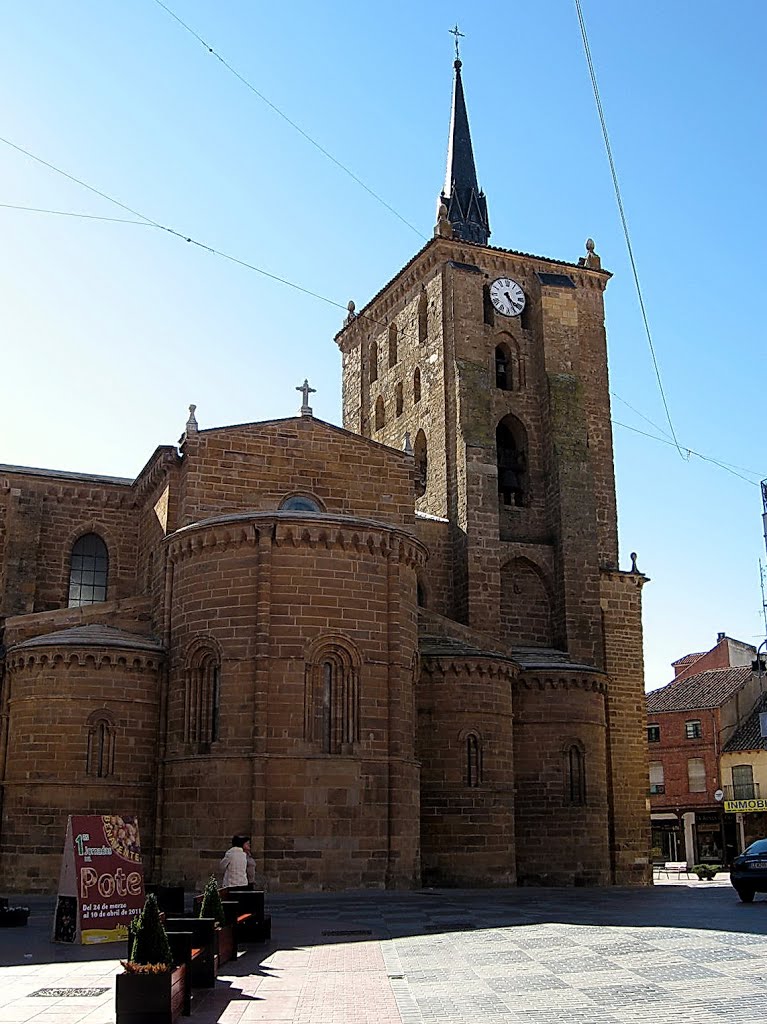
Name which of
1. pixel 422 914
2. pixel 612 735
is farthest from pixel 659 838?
pixel 422 914

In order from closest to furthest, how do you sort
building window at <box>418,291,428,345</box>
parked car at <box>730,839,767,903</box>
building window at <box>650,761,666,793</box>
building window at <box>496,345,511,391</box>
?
parked car at <box>730,839,767,903</box>
building window at <box>496,345,511,391</box>
building window at <box>418,291,428,345</box>
building window at <box>650,761,666,793</box>

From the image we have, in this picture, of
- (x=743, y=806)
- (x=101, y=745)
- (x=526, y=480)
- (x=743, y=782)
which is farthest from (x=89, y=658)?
(x=743, y=782)

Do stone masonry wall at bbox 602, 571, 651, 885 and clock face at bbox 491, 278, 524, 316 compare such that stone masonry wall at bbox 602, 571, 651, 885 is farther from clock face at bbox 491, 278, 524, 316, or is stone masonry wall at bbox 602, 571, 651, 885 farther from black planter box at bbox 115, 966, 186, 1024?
black planter box at bbox 115, 966, 186, 1024

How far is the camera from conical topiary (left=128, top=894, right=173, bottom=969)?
31.4ft

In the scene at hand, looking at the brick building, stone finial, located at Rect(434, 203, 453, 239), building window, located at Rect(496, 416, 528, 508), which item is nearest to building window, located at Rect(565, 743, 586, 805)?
building window, located at Rect(496, 416, 528, 508)

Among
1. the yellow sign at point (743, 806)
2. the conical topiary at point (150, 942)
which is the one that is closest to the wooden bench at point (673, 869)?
the yellow sign at point (743, 806)

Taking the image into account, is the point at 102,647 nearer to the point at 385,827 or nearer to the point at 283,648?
the point at 283,648

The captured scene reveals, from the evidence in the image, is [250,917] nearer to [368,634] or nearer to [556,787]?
[368,634]

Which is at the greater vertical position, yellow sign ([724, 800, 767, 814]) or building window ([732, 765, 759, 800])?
building window ([732, 765, 759, 800])

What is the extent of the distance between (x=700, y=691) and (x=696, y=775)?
181 inches

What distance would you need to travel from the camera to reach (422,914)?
1927 cm

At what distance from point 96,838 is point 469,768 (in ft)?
49.6

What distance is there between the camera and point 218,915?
504 inches

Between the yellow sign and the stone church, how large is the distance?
64.3 feet
